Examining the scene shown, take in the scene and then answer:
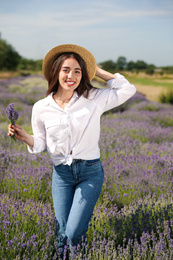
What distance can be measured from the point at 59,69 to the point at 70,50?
0.16m

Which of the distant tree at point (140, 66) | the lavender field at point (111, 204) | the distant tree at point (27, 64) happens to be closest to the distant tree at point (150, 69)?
the distant tree at point (140, 66)

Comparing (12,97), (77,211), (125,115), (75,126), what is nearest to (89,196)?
(77,211)

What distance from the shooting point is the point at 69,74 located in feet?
7.20

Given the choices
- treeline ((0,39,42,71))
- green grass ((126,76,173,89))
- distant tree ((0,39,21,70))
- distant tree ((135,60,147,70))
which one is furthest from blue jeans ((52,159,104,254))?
distant tree ((0,39,21,70))

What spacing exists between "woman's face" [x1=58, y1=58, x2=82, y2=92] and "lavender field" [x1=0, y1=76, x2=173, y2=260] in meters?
1.05

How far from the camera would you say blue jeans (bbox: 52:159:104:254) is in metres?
2.09

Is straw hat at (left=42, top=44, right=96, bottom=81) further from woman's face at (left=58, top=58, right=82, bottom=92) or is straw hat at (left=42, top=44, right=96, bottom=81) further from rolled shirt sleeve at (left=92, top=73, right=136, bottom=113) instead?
rolled shirt sleeve at (left=92, top=73, right=136, bottom=113)

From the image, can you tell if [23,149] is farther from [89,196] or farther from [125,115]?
[125,115]

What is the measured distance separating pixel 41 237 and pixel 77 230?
389 millimetres

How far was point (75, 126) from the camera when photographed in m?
2.17

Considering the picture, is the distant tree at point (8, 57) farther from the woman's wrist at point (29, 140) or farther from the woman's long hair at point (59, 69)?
the woman's wrist at point (29, 140)

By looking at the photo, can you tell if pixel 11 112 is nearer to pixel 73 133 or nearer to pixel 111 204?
pixel 73 133

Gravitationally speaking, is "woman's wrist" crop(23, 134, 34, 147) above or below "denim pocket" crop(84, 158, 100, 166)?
above

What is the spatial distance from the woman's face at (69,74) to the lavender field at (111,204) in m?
1.05
